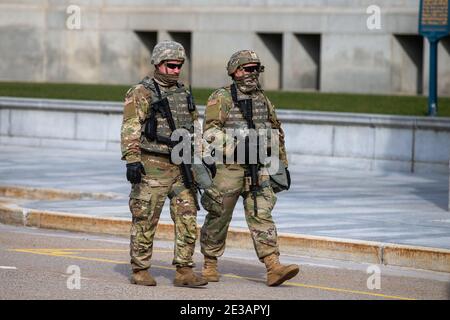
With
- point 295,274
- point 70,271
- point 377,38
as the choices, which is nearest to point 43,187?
point 70,271

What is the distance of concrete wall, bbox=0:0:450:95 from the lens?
30.0m

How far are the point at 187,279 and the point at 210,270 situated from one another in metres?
0.48

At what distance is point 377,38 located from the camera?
98.3ft

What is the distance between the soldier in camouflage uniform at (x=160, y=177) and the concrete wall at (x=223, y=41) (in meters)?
18.3

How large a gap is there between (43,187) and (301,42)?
14.6 m

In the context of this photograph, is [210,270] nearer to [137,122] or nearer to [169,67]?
[137,122]

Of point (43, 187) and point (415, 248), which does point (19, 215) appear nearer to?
point (43, 187)

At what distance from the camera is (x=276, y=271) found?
11.5m

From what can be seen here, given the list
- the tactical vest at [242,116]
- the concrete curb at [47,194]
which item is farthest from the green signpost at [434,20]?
the tactical vest at [242,116]

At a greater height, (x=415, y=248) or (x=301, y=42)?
(x=301, y=42)

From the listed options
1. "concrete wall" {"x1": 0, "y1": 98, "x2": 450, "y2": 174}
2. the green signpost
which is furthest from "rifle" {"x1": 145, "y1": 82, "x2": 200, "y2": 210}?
the green signpost

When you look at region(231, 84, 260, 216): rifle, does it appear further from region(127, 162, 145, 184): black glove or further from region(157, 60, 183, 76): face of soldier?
region(127, 162, 145, 184): black glove

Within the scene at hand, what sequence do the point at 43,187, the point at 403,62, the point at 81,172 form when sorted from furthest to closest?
the point at 403,62 → the point at 81,172 → the point at 43,187

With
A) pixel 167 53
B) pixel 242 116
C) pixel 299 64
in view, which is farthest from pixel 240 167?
pixel 299 64
